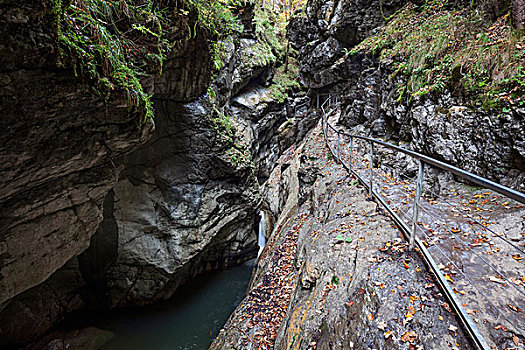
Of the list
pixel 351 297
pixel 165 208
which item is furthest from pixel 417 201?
pixel 165 208

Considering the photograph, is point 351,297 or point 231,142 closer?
point 351,297

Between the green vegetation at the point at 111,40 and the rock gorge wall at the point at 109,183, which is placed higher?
the green vegetation at the point at 111,40

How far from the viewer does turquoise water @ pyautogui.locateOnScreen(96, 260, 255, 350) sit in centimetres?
877

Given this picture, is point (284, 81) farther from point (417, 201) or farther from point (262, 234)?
point (417, 201)

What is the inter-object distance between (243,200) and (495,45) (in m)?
10.4

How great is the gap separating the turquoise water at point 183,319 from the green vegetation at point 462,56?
422 inches

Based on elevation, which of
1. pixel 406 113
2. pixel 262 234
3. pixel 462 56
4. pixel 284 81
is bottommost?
pixel 262 234

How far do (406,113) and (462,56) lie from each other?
1838 mm

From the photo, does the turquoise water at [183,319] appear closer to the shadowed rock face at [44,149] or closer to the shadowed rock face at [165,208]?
the shadowed rock face at [165,208]

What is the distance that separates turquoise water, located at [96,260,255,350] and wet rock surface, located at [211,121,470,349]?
3700 mm

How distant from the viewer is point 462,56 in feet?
19.0

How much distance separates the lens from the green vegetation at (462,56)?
4.77 m

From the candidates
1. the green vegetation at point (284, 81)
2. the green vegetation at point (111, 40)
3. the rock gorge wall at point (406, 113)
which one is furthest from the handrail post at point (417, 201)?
the green vegetation at point (284, 81)

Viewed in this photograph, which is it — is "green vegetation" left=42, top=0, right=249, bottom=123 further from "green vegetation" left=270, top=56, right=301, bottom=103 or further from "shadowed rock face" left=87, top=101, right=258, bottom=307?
"green vegetation" left=270, top=56, right=301, bottom=103
